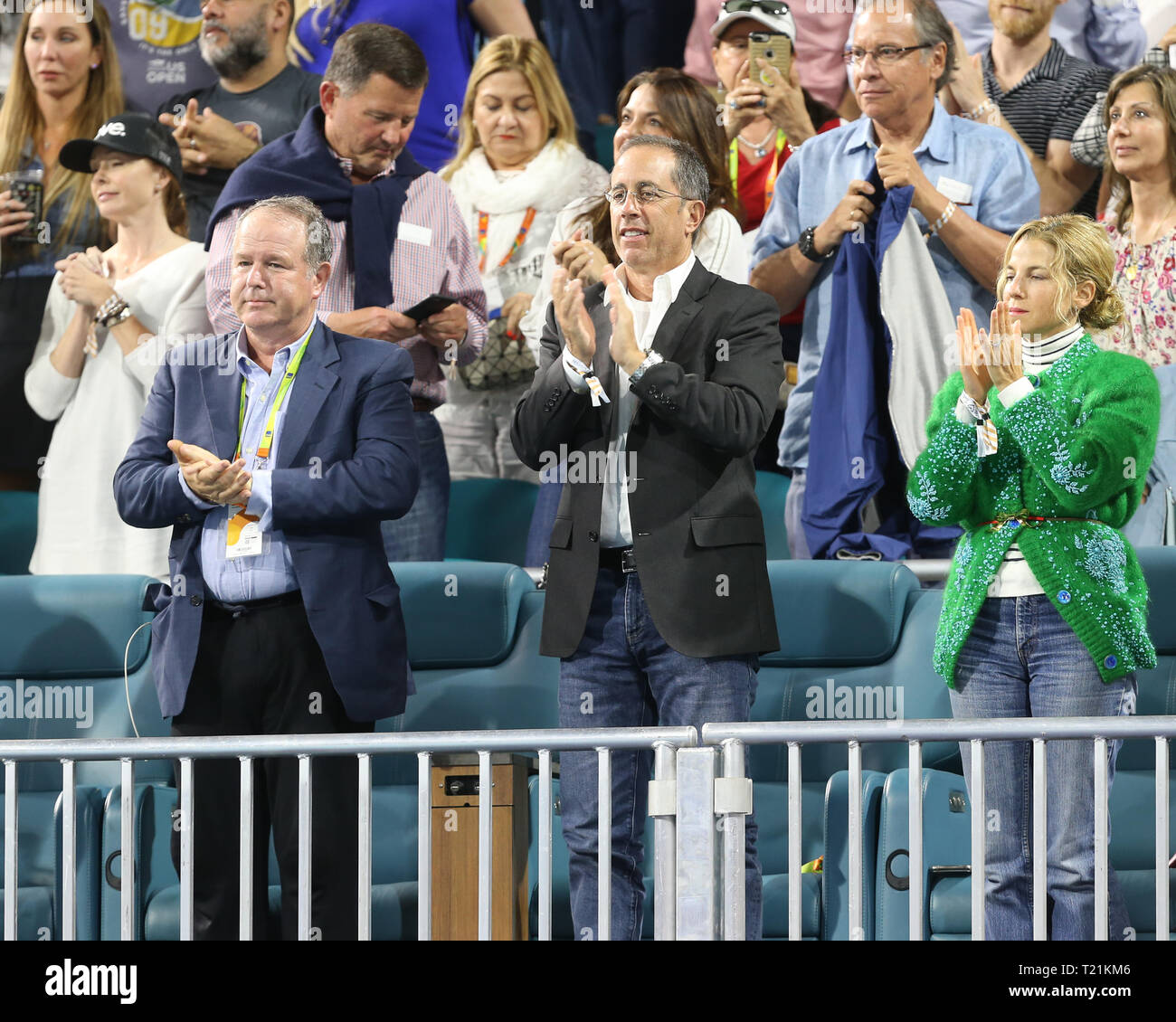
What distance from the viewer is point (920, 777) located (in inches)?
92.4

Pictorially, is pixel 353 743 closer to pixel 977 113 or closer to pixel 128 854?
pixel 128 854

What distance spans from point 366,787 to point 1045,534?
1350 mm

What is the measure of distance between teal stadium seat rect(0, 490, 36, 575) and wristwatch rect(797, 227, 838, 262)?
2.30 meters

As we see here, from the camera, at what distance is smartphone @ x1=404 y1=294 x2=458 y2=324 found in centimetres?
433

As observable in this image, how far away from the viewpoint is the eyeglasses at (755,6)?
15.8 ft

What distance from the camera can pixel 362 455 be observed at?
3.14 meters

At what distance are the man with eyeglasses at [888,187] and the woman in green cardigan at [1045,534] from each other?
4.28 feet

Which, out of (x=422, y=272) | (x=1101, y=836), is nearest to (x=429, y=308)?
(x=422, y=272)

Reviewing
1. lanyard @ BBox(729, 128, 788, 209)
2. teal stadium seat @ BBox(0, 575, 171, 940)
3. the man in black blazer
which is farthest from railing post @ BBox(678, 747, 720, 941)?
lanyard @ BBox(729, 128, 788, 209)

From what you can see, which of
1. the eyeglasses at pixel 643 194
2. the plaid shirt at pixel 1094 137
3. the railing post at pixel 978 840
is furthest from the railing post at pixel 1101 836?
the plaid shirt at pixel 1094 137

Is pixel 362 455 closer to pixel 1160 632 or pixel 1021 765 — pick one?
pixel 1021 765

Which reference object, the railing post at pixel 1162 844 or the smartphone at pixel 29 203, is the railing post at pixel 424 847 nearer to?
the railing post at pixel 1162 844

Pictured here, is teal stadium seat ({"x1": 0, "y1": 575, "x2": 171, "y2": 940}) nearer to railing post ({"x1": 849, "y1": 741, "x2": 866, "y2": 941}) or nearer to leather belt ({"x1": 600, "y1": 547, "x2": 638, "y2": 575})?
leather belt ({"x1": 600, "y1": 547, "x2": 638, "y2": 575})
